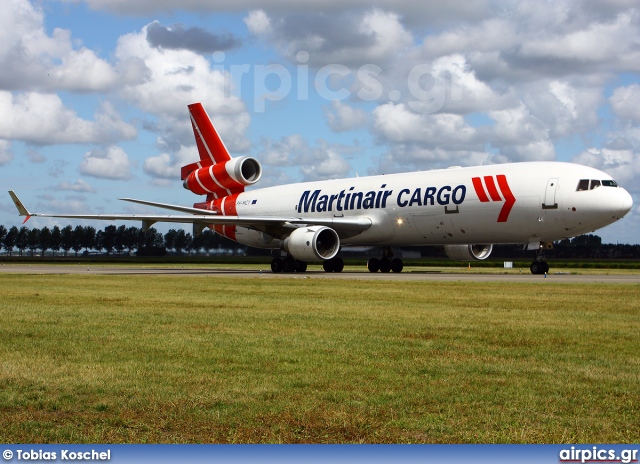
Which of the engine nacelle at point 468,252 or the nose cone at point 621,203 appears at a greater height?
the nose cone at point 621,203

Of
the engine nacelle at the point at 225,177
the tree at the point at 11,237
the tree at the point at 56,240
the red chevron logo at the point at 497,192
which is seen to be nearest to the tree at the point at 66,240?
the tree at the point at 56,240

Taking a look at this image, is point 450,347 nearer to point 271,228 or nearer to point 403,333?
point 403,333

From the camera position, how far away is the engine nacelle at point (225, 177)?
4391 centimetres

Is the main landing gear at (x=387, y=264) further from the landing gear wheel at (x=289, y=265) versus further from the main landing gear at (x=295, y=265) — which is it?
the landing gear wheel at (x=289, y=265)

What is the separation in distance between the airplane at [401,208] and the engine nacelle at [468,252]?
54mm

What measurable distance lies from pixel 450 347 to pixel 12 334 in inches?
238

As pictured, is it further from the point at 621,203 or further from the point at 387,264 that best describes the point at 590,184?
the point at 387,264

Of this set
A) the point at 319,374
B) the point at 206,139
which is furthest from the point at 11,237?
the point at 319,374

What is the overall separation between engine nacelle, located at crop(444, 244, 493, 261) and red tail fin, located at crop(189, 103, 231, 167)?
14.9 metres

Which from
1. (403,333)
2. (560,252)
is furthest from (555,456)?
(560,252)

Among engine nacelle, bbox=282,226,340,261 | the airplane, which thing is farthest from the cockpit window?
engine nacelle, bbox=282,226,340,261

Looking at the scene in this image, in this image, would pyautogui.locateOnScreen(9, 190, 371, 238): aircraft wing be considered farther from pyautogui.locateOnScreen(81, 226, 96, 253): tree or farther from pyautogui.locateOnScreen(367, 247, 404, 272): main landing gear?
pyautogui.locateOnScreen(81, 226, 96, 253): tree

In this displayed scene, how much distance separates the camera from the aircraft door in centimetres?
2962

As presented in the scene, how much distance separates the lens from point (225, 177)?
44906 mm
